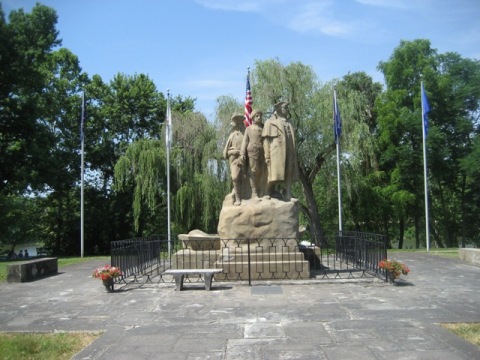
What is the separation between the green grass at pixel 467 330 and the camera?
605 cm

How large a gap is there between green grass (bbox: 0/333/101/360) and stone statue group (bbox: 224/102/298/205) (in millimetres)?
6966

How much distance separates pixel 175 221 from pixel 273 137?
49.2ft

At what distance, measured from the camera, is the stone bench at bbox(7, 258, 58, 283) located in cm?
1308

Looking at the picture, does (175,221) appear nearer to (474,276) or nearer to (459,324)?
(474,276)

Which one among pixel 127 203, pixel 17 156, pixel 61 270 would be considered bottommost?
pixel 61 270

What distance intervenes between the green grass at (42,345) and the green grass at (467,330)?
502 centimetres

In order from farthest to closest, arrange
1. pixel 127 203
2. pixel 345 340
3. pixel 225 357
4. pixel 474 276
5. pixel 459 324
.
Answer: pixel 127 203 < pixel 474 276 < pixel 459 324 < pixel 345 340 < pixel 225 357

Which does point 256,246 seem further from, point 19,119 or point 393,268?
point 19,119

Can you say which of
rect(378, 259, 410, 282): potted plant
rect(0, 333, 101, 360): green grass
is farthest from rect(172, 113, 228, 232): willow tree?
rect(0, 333, 101, 360): green grass

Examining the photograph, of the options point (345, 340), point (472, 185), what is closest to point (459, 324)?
point (345, 340)

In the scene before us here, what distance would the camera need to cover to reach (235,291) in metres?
10.0

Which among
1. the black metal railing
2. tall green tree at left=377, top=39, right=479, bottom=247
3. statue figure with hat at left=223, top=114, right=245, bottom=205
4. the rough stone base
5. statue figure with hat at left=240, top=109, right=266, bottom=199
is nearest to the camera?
the black metal railing

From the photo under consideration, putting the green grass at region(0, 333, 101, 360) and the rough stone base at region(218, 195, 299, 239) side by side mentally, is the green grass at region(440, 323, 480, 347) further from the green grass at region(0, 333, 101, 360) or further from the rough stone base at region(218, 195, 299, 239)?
the rough stone base at region(218, 195, 299, 239)

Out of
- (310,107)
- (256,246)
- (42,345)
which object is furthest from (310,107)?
(42,345)
